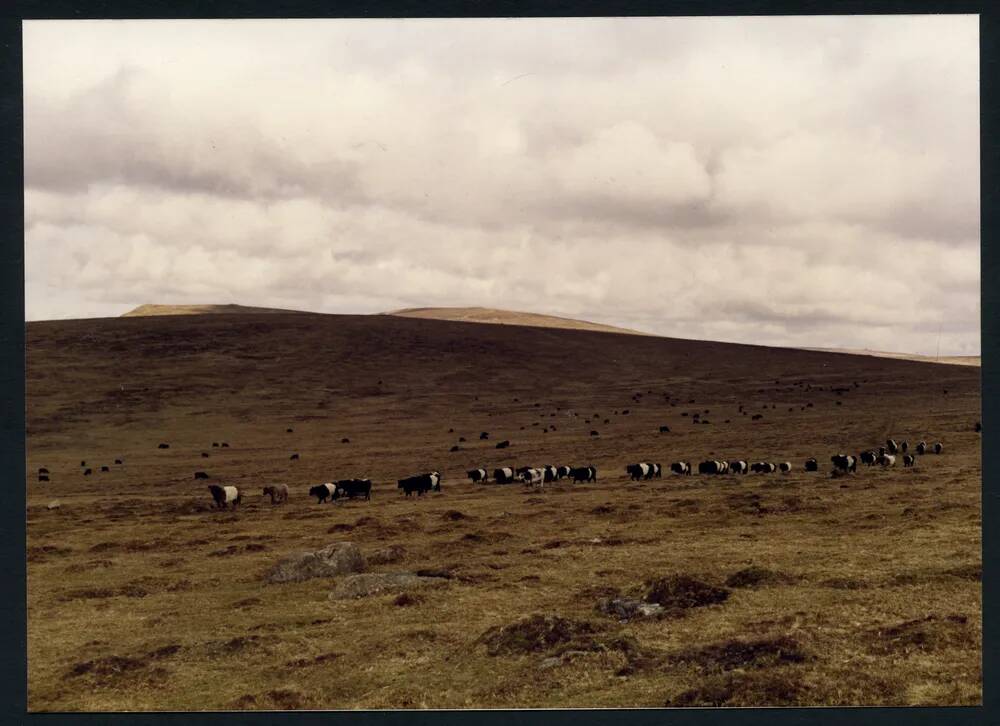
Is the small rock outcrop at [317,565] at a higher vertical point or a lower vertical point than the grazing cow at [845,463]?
lower

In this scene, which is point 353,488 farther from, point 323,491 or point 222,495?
point 222,495

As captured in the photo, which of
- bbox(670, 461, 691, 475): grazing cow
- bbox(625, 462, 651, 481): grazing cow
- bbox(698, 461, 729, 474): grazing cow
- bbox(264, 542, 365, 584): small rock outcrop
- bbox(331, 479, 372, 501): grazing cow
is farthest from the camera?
bbox(670, 461, 691, 475): grazing cow

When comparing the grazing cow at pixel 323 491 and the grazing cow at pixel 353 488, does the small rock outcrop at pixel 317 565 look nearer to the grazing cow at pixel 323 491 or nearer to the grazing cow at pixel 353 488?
the grazing cow at pixel 323 491

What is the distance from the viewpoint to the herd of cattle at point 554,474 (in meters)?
44.0

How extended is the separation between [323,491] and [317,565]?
1869cm

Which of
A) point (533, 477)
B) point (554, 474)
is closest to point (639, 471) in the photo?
point (554, 474)

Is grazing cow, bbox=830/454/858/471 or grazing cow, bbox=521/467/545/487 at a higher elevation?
grazing cow, bbox=830/454/858/471

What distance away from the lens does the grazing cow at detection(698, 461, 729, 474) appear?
4962 cm

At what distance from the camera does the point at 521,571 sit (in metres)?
25.0

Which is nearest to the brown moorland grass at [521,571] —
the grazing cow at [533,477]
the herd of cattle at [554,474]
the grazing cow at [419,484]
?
the herd of cattle at [554,474]

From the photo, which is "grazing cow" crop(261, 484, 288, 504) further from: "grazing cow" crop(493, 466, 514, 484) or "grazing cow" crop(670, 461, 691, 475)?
"grazing cow" crop(670, 461, 691, 475)

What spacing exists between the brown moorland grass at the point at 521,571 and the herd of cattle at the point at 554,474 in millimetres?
1114

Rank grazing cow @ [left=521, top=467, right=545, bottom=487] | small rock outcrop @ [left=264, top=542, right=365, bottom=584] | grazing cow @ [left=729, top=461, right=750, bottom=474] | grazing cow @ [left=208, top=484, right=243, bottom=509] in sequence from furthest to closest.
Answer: grazing cow @ [left=729, top=461, right=750, bottom=474], grazing cow @ [left=521, top=467, right=545, bottom=487], grazing cow @ [left=208, top=484, right=243, bottom=509], small rock outcrop @ [left=264, top=542, right=365, bottom=584]

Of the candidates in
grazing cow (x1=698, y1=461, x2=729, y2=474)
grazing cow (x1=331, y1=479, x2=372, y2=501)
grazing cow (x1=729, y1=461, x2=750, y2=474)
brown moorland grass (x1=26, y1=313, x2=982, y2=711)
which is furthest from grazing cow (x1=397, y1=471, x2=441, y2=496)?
grazing cow (x1=729, y1=461, x2=750, y2=474)
